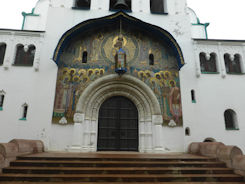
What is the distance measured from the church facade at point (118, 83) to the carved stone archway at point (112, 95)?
0.05 meters

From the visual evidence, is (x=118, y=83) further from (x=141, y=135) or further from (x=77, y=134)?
(x=77, y=134)

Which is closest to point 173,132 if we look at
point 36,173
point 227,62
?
point 227,62

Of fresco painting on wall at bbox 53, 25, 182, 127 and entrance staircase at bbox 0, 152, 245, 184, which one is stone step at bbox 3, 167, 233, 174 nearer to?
entrance staircase at bbox 0, 152, 245, 184

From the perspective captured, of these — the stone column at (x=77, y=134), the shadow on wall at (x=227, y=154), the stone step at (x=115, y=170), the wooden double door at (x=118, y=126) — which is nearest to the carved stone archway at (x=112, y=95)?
the stone column at (x=77, y=134)

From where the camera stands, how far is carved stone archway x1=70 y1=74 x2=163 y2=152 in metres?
8.96

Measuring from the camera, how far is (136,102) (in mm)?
9836

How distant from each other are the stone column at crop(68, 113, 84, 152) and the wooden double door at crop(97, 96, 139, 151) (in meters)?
1.03

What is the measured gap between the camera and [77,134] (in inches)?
347

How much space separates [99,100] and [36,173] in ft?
16.4

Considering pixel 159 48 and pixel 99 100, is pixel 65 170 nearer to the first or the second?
pixel 99 100

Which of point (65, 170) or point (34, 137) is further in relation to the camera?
point (34, 137)

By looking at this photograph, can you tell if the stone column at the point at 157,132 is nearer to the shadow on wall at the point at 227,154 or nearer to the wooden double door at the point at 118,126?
the wooden double door at the point at 118,126

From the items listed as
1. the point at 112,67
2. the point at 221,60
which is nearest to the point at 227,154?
the point at 221,60

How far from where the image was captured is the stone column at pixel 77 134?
8.59 metres
